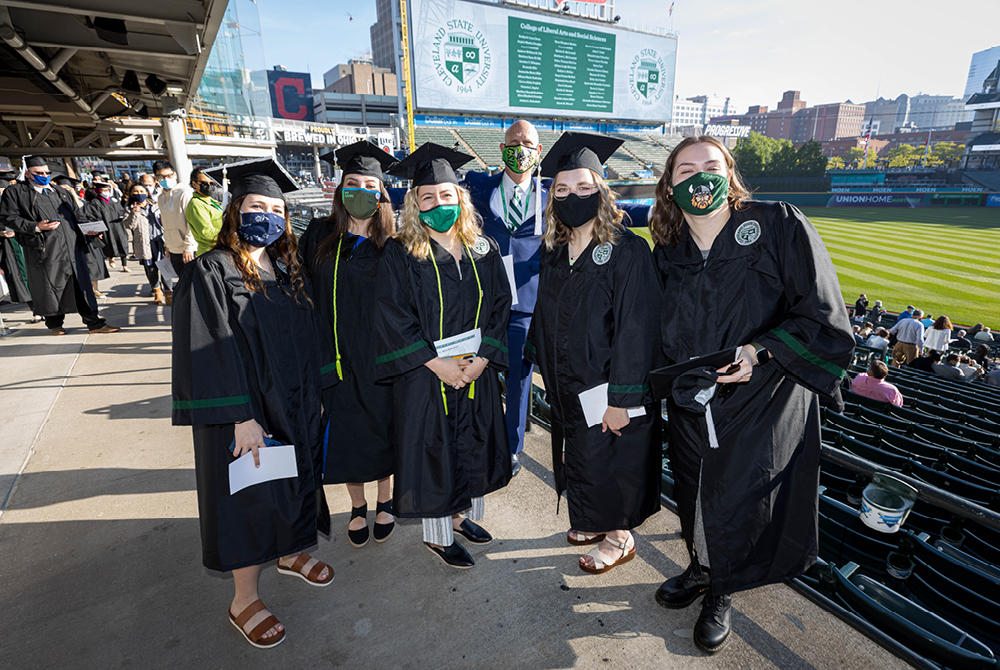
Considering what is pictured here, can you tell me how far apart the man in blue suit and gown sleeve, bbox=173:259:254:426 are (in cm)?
173

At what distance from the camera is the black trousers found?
6.63 metres

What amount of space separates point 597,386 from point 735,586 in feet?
3.34

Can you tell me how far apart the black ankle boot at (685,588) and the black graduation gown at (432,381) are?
3.28 ft

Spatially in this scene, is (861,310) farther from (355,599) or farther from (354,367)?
(355,599)

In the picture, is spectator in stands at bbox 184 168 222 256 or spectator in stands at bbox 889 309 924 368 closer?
spectator in stands at bbox 184 168 222 256

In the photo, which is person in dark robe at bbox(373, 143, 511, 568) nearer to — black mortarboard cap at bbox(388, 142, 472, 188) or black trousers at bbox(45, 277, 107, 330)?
black mortarboard cap at bbox(388, 142, 472, 188)

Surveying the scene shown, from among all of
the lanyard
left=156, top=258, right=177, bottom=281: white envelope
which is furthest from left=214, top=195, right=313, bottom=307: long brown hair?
left=156, top=258, right=177, bottom=281: white envelope

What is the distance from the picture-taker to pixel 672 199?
91.8 inches

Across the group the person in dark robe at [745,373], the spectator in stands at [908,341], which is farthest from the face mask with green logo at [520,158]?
the spectator in stands at [908,341]

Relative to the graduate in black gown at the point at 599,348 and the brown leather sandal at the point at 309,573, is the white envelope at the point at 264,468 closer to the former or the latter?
the brown leather sandal at the point at 309,573

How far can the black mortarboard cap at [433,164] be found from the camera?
256 centimetres

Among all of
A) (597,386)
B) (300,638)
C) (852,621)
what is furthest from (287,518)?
(852,621)

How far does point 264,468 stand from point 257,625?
2.27 feet

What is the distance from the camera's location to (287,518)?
2.31 metres
